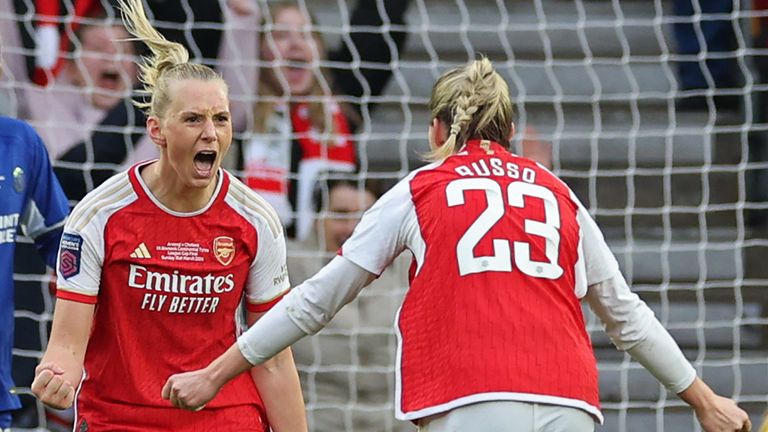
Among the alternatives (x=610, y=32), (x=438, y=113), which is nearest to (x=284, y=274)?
(x=438, y=113)

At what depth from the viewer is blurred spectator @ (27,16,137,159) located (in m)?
6.77

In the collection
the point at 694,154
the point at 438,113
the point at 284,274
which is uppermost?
the point at 694,154

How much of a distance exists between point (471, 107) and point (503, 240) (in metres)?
0.39

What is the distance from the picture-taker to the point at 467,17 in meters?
7.93

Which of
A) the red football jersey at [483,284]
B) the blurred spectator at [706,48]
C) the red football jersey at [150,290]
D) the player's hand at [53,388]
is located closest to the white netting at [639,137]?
the blurred spectator at [706,48]

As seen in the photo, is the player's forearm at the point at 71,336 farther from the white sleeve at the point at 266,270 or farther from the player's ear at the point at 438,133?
the player's ear at the point at 438,133

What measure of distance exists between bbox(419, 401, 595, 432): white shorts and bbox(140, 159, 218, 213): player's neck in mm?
1057

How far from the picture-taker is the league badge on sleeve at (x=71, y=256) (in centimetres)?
389

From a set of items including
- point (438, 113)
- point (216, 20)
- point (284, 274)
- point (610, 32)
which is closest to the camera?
point (438, 113)

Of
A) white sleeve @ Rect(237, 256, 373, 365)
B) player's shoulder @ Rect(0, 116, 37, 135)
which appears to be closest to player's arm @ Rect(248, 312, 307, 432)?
white sleeve @ Rect(237, 256, 373, 365)

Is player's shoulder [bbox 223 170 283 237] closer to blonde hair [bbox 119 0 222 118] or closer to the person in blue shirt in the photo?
blonde hair [bbox 119 0 222 118]

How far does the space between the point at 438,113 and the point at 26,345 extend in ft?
11.7

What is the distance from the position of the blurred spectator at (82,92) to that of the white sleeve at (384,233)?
3526mm

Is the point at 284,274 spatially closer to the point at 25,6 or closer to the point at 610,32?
the point at 25,6
